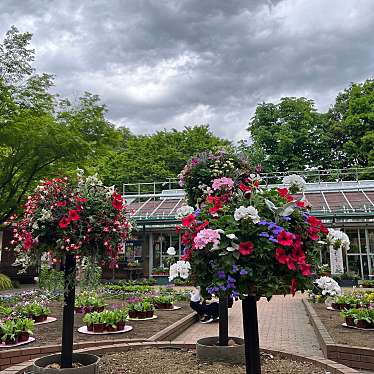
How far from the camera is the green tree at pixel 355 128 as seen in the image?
94.4 feet

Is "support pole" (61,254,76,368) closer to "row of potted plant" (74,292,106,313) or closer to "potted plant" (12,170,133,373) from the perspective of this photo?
"potted plant" (12,170,133,373)

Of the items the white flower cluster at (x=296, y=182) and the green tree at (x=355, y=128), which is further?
the green tree at (x=355, y=128)

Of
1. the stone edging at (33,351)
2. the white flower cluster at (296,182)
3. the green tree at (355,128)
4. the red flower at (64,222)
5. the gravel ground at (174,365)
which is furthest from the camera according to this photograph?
the green tree at (355,128)

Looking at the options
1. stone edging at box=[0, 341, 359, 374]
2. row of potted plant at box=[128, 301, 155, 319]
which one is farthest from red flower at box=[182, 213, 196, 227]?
row of potted plant at box=[128, 301, 155, 319]

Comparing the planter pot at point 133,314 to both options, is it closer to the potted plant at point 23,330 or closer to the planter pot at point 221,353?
the potted plant at point 23,330

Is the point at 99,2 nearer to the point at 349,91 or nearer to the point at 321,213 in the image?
the point at 321,213

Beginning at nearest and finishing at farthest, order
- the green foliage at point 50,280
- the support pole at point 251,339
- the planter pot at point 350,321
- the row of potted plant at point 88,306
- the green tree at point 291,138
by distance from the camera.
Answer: the support pole at point 251,339, the planter pot at point 350,321, the row of potted plant at point 88,306, the green foliage at point 50,280, the green tree at point 291,138

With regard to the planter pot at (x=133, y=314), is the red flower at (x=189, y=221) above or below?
above

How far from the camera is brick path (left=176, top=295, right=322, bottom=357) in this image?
6518 mm

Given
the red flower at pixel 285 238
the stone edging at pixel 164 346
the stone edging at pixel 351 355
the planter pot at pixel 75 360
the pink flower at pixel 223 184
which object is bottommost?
the stone edging at pixel 351 355

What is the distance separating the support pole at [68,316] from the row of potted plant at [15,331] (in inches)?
75.2

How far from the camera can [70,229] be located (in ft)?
12.7

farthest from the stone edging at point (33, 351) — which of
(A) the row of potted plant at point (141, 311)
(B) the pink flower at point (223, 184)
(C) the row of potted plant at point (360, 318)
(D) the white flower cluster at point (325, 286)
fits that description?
(D) the white flower cluster at point (325, 286)

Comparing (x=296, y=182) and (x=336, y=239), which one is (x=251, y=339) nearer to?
(x=336, y=239)
